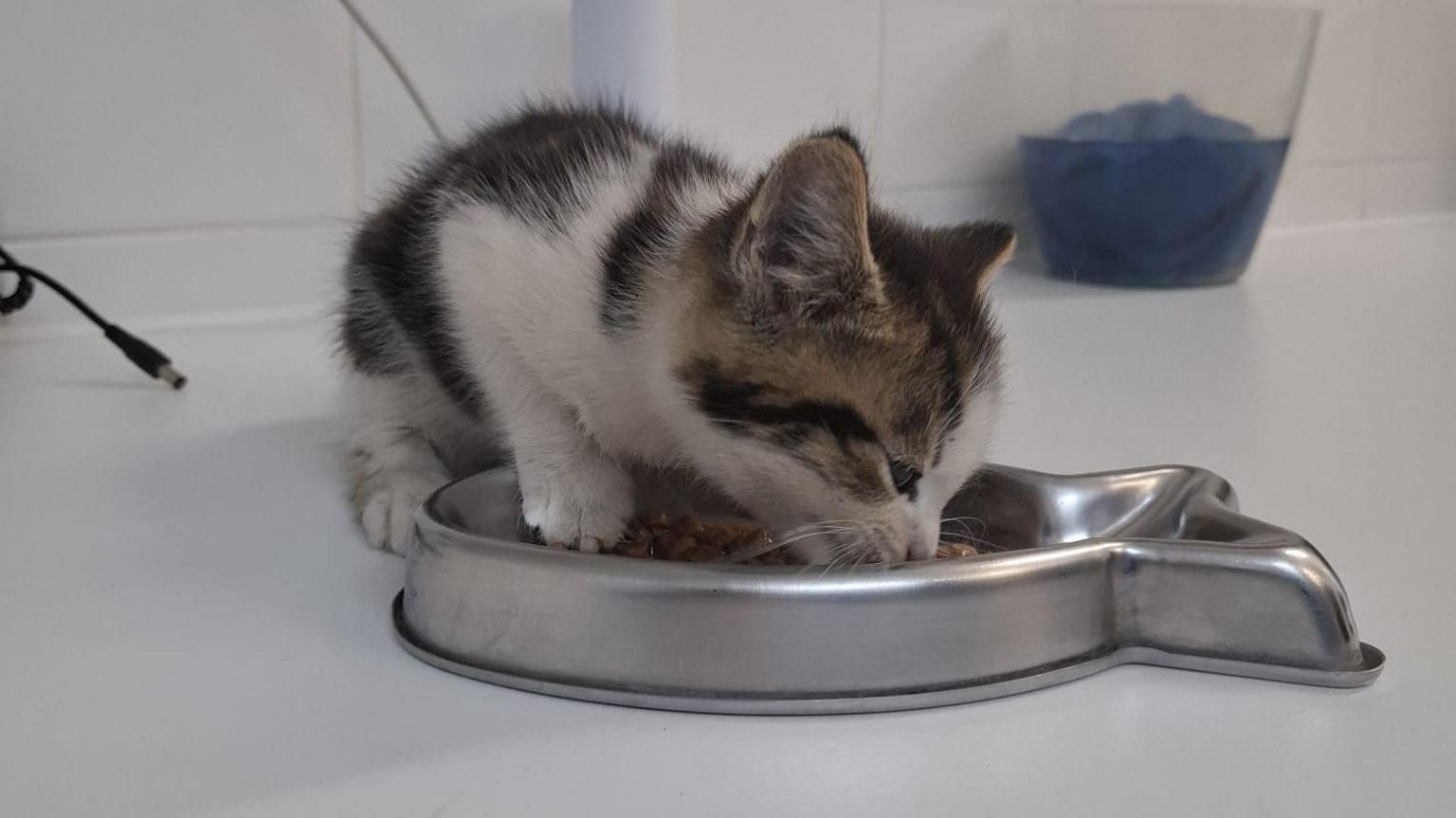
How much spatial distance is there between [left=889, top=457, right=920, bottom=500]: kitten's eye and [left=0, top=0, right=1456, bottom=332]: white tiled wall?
1.13 metres

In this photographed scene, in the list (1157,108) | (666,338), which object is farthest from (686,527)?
(1157,108)

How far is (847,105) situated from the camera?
2277 mm

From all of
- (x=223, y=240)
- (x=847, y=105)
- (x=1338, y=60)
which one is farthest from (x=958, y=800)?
(x=1338, y=60)

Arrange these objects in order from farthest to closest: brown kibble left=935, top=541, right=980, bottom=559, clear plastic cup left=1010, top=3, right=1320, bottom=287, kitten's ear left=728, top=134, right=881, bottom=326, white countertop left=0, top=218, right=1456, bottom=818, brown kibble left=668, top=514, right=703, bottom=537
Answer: clear plastic cup left=1010, top=3, right=1320, bottom=287 → brown kibble left=668, top=514, right=703, bottom=537 → brown kibble left=935, top=541, right=980, bottom=559 → kitten's ear left=728, top=134, right=881, bottom=326 → white countertop left=0, top=218, right=1456, bottom=818

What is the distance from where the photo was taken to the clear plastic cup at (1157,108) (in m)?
2.29

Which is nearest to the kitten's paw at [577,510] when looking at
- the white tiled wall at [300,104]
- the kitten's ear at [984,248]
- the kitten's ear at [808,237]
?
the kitten's ear at [808,237]

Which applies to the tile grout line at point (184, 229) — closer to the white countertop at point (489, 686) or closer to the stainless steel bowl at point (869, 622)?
the white countertop at point (489, 686)

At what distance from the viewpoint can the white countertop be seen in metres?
0.73

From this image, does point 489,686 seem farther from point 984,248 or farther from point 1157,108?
point 1157,108

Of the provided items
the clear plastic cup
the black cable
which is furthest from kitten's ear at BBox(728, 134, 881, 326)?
the clear plastic cup

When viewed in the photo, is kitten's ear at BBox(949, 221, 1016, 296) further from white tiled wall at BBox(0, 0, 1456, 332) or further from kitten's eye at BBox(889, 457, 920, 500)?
white tiled wall at BBox(0, 0, 1456, 332)

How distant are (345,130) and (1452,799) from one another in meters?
1.58

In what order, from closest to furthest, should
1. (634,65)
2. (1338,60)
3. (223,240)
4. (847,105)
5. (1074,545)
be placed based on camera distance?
(1074,545) → (634,65) → (223,240) → (847,105) → (1338,60)

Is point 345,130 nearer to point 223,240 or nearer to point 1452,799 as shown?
point 223,240
